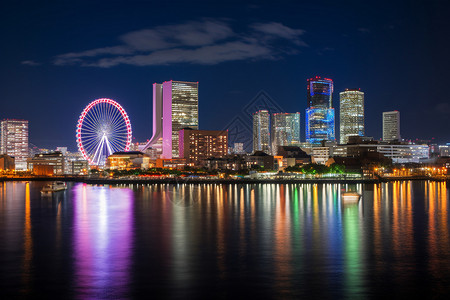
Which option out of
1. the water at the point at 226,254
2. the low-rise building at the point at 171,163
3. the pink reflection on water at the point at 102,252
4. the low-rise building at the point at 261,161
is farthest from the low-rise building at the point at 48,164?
the pink reflection on water at the point at 102,252

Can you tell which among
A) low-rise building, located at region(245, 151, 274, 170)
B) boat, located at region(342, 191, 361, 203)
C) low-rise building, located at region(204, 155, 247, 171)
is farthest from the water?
low-rise building, located at region(245, 151, 274, 170)

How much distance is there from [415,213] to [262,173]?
6131 cm

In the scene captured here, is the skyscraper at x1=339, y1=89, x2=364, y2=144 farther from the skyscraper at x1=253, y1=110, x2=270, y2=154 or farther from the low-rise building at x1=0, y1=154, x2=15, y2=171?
the low-rise building at x1=0, y1=154, x2=15, y2=171

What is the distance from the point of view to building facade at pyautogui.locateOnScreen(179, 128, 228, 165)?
133 meters

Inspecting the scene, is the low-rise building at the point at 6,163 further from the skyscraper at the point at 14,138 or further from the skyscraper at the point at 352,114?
the skyscraper at the point at 352,114

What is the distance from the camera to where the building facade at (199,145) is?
133 metres

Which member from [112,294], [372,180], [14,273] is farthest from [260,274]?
[372,180]

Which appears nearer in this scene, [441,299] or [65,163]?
[441,299]

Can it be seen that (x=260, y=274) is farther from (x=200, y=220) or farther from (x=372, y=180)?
(x=372, y=180)

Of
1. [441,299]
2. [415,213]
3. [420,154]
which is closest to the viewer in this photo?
[441,299]

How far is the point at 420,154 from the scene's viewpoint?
153 m

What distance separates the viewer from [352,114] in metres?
192

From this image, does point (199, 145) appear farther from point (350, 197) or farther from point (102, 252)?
point (102, 252)

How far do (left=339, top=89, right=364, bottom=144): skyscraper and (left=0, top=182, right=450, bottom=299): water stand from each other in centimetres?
16064
